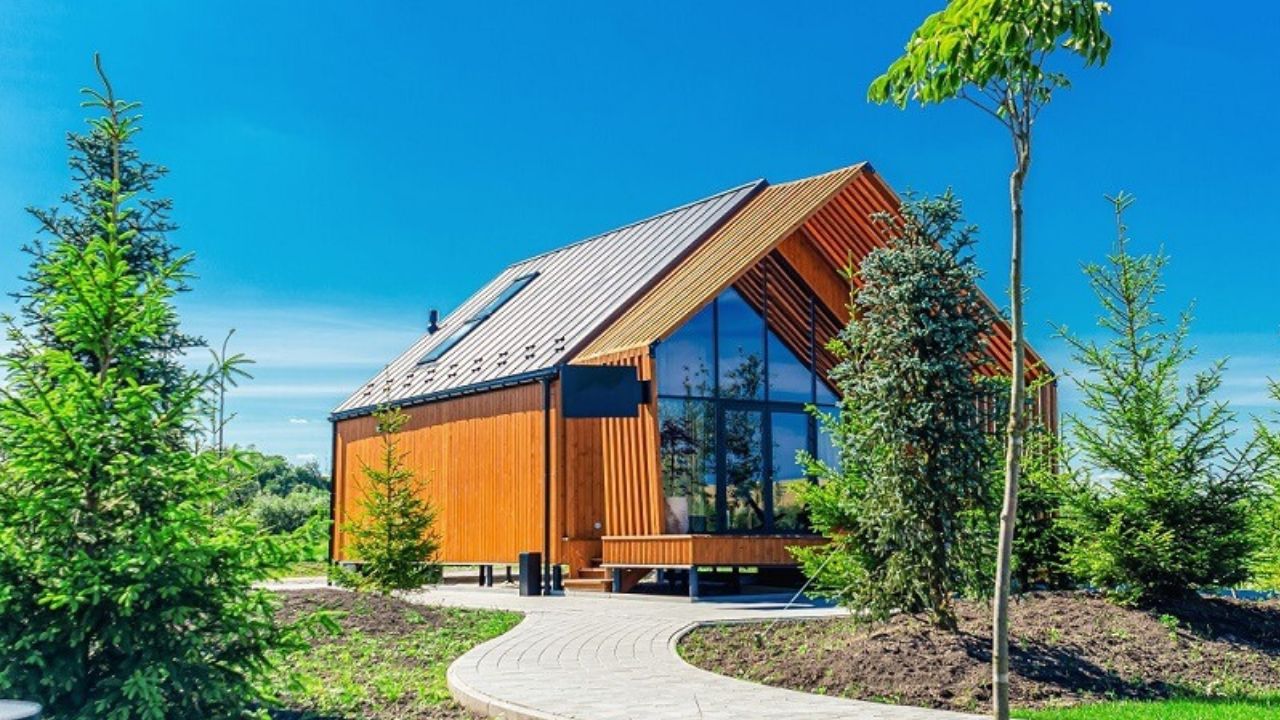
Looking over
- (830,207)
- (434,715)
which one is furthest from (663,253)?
(434,715)

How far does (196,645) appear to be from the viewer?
21.3 feet

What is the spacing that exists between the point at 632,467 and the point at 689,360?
1.87 m

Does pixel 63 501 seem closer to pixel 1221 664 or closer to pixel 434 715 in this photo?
pixel 434 715

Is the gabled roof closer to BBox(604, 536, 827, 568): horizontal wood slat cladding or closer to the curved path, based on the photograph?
BBox(604, 536, 827, 568): horizontal wood slat cladding

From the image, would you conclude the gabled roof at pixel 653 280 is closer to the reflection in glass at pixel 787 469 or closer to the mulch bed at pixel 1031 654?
the reflection in glass at pixel 787 469

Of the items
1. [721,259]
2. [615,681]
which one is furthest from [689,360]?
[615,681]

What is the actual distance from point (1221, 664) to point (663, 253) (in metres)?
15.1

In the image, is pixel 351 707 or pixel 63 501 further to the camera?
pixel 351 707

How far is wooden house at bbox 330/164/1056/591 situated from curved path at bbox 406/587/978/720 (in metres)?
4.56

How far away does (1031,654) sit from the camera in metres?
9.71

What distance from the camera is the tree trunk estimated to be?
4.89 metres

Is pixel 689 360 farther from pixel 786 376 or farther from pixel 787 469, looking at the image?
pixel 787 469

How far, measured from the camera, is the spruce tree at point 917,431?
1004 centimetres

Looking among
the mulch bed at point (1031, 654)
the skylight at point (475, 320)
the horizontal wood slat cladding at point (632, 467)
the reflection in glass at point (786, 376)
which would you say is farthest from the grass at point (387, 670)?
the skylight at point (475, 320)
